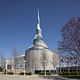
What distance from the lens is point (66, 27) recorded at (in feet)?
67.3

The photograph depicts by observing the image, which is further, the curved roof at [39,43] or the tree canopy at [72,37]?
the curved roof at [39,43]

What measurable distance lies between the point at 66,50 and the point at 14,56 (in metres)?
35.2

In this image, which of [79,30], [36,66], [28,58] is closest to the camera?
[79,30]

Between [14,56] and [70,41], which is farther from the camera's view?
[14,56]

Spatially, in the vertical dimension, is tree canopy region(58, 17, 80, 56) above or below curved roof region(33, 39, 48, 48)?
below

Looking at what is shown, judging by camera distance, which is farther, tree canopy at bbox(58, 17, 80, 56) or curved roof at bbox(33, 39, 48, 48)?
curved roof at bbox(33, 39, 48, 48)

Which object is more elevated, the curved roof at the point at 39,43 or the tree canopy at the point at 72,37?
the curved roof at the point at 39,43

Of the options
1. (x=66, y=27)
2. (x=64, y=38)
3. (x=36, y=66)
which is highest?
(x=66, y=27)

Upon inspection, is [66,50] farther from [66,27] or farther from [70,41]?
[66,27]

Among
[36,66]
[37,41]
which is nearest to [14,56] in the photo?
[36,66]

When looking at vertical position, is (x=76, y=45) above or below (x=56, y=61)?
above

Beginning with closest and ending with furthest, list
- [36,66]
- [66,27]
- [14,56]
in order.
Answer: [66,27] < [14,56] < [36,66]

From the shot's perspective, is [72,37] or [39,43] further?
[39,43]

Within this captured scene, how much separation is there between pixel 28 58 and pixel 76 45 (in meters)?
60.6
